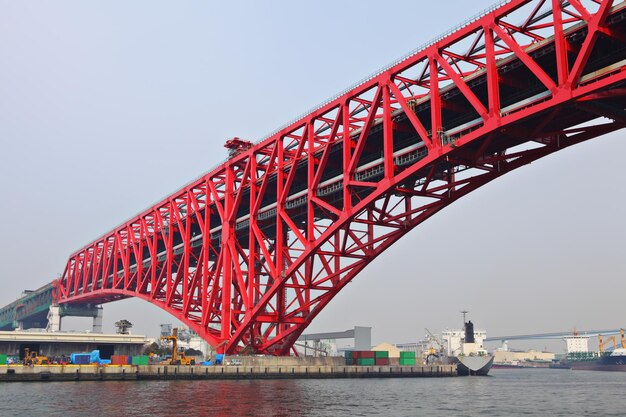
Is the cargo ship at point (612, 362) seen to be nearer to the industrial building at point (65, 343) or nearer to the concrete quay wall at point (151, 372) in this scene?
the concrete quay wall at point (151, 372)

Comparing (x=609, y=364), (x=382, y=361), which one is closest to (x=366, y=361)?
(x=382, y=361)

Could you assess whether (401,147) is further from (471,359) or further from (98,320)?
(98,320)

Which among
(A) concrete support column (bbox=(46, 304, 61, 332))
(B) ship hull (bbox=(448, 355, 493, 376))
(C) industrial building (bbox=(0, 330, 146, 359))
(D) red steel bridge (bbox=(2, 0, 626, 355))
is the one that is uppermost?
(D) red steel bridge (bbox=(2, 0, 626, 355))

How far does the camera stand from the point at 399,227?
2283 inches

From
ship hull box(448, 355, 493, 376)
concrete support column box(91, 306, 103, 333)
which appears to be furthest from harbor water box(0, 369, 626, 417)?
concrete support column box(91, 306, 103, 333)

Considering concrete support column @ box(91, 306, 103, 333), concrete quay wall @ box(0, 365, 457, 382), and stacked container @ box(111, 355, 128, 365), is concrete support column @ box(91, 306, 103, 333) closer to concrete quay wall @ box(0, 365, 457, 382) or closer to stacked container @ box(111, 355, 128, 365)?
stacked container @ box(111, 355, 128, 365)

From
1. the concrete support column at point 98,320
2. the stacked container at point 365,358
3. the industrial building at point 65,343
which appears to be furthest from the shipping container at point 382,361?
the concrete support column at point 98,320

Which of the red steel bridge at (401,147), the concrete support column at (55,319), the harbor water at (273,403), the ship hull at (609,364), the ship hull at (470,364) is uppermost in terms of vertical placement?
the red steel bridge at (401,147)

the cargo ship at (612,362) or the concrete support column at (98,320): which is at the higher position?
the concrete support column at (98,320)

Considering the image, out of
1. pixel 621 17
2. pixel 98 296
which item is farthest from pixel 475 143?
pixel 98 296

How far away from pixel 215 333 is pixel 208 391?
92.8 ft

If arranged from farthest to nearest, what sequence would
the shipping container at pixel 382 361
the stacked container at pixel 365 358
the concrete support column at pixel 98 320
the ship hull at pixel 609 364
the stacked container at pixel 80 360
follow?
the ship hull at pixel 609 364
the concrete support column at pixel 98 320
the shipping container at pixel 382 361
the stacked container at pixel 365 358
the stacked container at pixel 80 360

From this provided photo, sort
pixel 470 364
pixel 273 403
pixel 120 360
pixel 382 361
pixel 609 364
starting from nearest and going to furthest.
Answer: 1. pixel 273 403
2. pixel 120 360
3. pixel 382 361
4. pixel 470 364
5. pixel 609 364

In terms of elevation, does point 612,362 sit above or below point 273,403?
below
